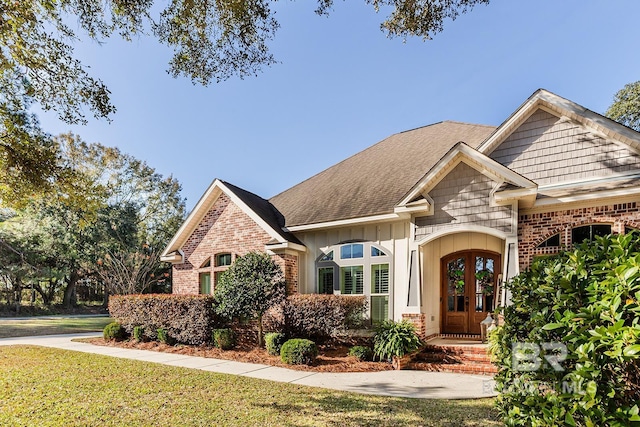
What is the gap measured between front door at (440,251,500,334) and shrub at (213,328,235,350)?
21.3ft

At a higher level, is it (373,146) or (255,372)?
(373,146)

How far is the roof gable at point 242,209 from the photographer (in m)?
12.4

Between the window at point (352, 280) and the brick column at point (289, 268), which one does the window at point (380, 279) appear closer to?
the window at point (352, 280)

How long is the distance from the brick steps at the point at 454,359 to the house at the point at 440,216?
2.57 ft

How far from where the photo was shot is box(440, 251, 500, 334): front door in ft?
36.7

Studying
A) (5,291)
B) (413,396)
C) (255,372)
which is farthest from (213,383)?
(5,291)

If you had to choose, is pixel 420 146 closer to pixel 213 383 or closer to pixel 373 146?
pixel 373 146

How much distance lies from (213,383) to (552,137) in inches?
382

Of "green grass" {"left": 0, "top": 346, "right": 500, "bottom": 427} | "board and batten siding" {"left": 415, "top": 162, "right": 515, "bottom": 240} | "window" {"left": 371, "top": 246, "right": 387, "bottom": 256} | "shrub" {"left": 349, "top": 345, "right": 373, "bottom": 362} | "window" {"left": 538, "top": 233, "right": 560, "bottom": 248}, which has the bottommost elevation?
"shrub" {"left": 349, "top": 345, "right": 373, "bottom": 362}

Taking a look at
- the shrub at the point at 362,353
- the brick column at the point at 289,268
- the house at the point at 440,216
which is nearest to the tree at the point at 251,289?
the brick column at the point at 289,268

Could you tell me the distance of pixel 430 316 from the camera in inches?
424

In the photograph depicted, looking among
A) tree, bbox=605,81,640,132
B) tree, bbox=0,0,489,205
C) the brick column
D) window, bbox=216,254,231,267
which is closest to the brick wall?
tree, bbox=0,0,489,205

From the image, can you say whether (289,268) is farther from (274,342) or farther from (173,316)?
(173,316)

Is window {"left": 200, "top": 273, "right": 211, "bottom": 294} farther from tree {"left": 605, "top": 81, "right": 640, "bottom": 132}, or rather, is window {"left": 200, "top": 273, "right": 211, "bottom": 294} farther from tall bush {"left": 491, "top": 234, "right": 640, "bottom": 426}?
tree {"left": 605, "top": 81, "right": 640, "bottom": 132}
